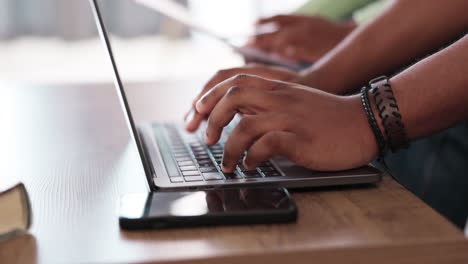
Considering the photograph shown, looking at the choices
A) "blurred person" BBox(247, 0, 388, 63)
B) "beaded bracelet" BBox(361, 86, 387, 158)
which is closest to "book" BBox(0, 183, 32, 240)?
"beaded bracelet" BBox(361, 86, 387, 158)

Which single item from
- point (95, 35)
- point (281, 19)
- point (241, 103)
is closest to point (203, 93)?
point (241, 103)

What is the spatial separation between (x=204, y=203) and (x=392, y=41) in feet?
1.54

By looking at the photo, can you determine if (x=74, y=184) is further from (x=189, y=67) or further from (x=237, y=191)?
(x=189, y=67)

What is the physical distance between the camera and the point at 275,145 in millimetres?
526

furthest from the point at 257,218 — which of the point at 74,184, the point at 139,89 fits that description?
the point at 139,89

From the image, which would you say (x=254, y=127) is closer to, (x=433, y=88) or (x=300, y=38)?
(x=433, y=88)

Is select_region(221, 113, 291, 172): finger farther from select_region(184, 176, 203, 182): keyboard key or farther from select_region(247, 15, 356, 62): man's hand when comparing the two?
select_region(247, 15, 356, 62): man's hand

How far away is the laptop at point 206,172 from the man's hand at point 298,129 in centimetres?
1

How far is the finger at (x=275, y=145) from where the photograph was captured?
0.52m

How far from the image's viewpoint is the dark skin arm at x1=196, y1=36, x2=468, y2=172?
0.53 metres

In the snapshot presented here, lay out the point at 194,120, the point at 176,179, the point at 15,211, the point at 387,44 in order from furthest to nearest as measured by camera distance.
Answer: the point at 387,44 → the point at 194,120 → the point at 176,179 → the point at 15,211

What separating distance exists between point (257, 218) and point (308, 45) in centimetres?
89

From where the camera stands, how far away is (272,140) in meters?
0.52

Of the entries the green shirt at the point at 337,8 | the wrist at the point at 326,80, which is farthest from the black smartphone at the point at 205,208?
the green shirt at the point at 337,8
